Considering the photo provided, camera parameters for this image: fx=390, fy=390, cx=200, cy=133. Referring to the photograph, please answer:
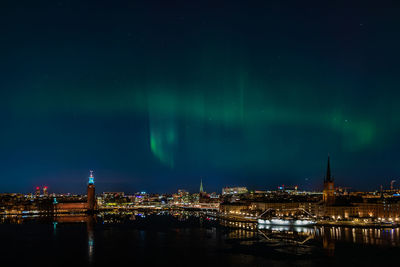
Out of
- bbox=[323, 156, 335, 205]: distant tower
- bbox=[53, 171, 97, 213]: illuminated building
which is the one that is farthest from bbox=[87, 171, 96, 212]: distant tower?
bbox=[323, 156, 335, 205]: distant tower

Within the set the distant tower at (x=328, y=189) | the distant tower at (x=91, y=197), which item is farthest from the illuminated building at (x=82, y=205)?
the distant tower at (x=328, y=189)

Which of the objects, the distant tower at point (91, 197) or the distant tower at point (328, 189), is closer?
the distant tower at point (328, 189)

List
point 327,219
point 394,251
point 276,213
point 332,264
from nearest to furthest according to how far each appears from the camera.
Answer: point 332,264
point 394,251
point 327,219
point 276,213

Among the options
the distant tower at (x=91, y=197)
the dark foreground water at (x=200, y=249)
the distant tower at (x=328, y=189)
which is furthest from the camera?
the distant tower at (x=91, y=197)

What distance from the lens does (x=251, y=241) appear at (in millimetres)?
35375

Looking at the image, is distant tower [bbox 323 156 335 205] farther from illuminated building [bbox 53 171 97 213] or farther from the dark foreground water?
illuminated building [bbox 53 171 97 213]

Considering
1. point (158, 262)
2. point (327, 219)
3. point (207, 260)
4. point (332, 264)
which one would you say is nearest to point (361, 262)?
point (332, 264)

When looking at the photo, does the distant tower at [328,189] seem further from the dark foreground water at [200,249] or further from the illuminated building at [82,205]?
the illuminated building at [82,205]

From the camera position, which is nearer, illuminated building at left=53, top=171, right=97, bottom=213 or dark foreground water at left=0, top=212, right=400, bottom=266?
dark foreground water at left=0, top=212, right=400, bottom=266

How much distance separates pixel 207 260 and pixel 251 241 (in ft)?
31.0

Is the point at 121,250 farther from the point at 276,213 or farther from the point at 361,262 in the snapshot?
the point at 276,213

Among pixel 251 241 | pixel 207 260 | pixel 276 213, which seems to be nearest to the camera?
pixel 207 260

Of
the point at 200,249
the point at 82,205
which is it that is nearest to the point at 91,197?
the point at 82,205

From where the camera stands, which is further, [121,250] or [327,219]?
[327,219]
